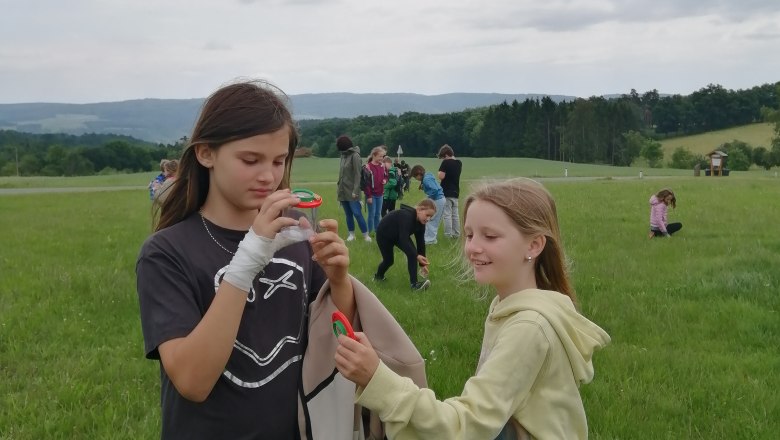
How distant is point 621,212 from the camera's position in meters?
19.3

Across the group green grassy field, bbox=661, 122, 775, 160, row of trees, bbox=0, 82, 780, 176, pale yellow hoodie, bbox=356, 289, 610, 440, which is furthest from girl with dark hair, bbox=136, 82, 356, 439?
green grassy field, bbox=661, 122, 775, 160

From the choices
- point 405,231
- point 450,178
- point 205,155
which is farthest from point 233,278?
point 450,178

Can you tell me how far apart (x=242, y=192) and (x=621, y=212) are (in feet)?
60.3

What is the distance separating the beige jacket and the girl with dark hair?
0.13 ft

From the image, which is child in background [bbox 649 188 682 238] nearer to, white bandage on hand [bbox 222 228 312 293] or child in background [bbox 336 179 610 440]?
child in background [bbox 336 179 610 440]

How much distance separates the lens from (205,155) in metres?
2.34

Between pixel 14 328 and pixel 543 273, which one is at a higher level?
pixel 543 273

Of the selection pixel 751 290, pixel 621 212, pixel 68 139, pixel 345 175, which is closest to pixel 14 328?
pixel 345 175

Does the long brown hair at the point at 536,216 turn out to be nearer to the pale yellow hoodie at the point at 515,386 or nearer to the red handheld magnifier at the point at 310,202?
the pale yellow hoodie at the point at 515,386

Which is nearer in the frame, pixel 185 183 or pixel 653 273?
pixel 185 183

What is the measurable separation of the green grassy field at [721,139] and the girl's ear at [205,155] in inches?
4231

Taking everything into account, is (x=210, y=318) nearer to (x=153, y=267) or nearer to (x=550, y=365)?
(x=153, y=267)

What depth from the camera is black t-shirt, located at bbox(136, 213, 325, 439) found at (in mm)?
2158

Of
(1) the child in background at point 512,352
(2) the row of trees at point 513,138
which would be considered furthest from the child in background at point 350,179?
(2) the row of trees at point 513,138
